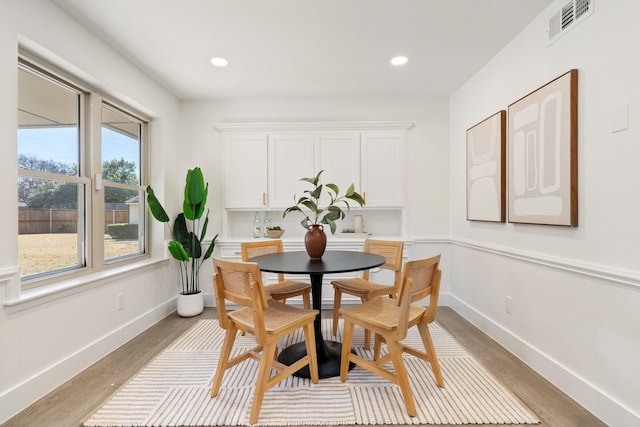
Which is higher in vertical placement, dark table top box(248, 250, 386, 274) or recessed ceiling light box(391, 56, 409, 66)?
recessed ceiling light box(391, 56, 409, 66)

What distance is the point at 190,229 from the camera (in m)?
3.79

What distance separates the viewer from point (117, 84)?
8.87 feet

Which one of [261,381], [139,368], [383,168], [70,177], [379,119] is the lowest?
[139,368]

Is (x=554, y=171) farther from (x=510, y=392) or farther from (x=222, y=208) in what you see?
(x=222, y=208)

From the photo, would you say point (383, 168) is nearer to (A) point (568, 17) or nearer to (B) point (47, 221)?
(A) point (568, 17)

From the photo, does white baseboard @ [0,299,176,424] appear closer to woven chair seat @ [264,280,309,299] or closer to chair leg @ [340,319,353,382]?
woven chair seat @ [264,280,309,299]

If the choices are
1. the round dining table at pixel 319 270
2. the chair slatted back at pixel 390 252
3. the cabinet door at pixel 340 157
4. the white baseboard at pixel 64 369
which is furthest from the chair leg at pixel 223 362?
the cabinet door at pixel 340 157

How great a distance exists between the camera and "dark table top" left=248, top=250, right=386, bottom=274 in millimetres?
2025

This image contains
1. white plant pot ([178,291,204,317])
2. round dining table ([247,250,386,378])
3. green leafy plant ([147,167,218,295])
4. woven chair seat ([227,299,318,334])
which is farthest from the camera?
white plant pot ([178,291,204,317])

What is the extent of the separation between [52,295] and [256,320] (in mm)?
1489

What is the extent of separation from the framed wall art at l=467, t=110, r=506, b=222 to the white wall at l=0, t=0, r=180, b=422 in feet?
11.1

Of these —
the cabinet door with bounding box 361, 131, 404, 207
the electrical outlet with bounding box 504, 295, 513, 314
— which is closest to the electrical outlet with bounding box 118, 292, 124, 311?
the cabinet door with bounding box 361, 131, 404, 207

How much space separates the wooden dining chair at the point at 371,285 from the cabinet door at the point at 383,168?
100cm

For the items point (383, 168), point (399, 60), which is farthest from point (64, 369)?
point (399, 60)
